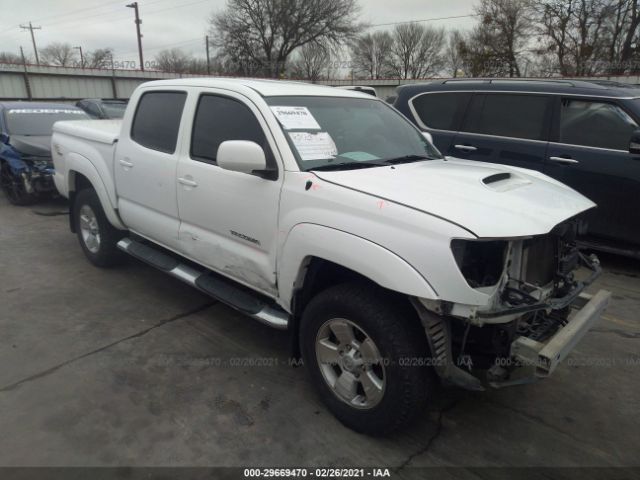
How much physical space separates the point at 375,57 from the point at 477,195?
55.9m

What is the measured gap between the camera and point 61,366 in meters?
3.42

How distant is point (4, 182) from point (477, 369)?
8.76 m

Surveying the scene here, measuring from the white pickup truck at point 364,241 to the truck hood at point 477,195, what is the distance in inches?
0.5

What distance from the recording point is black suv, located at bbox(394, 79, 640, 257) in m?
5.05

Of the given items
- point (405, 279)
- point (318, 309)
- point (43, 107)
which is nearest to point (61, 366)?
point (318, 309)

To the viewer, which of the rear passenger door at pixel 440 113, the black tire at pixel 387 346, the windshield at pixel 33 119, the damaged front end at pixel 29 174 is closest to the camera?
the black tire at pixel 387 346

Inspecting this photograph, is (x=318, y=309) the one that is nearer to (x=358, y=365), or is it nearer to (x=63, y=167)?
(x=358, y=365)

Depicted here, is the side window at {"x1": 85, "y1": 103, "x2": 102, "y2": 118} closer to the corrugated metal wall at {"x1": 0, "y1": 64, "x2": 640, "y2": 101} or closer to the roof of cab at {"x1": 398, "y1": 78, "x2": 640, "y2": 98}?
the roof of cab at {"x1": 398, "y1": 78, "x2": 640, "y2": 98}

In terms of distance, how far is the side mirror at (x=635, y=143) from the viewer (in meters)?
4.74

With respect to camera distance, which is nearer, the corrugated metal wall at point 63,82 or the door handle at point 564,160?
the door handle at point 564,160

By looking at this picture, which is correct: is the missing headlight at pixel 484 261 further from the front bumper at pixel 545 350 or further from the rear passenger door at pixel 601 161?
the rear passenger door at pixel 601 161

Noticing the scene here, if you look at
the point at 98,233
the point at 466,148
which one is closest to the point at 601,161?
the point at 466,148

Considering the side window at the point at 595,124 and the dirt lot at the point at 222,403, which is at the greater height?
the side window at the point at 595,124

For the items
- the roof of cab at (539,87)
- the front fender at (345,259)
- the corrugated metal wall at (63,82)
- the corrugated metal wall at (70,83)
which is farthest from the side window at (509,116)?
the corrugated metal wall at (63,82)
